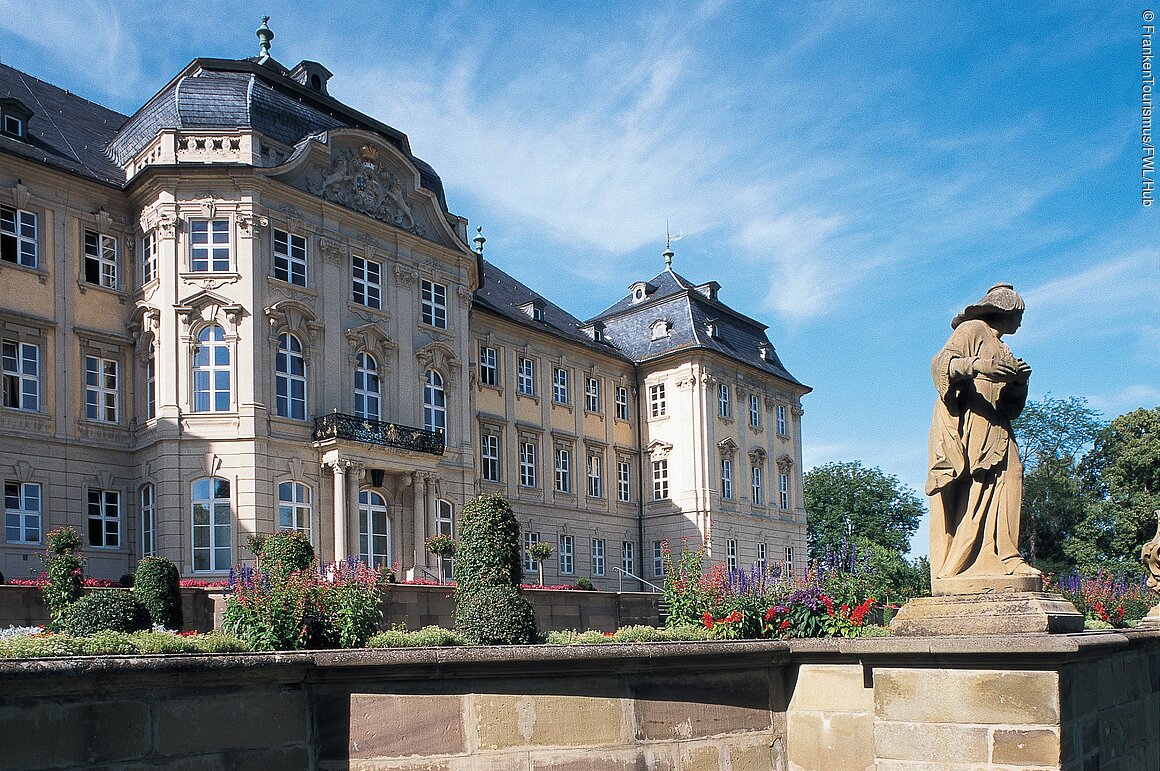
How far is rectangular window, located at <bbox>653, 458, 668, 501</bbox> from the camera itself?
49156 millimetres

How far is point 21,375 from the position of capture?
2823cm

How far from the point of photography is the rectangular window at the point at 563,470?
1772 inches

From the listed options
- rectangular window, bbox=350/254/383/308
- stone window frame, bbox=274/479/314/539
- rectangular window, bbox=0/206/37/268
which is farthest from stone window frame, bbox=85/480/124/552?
rectangular window, bbox=350/254/383/308

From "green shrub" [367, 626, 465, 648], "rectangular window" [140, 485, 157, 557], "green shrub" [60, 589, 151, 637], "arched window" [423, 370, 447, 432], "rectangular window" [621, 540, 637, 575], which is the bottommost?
"rectangular window" [621, 540, 637, 575]

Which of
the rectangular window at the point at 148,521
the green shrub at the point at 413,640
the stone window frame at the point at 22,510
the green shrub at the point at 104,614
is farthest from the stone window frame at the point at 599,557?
the green shrub at the point at 413,640

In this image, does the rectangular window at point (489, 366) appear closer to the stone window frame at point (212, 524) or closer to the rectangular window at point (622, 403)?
the rectangular window at point (622, 403)

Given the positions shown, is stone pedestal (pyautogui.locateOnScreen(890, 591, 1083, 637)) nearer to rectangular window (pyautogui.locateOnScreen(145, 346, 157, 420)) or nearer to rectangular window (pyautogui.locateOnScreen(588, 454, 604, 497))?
rectangular window (pyautogui.locateOnScreen(145, 346, 157, 420))

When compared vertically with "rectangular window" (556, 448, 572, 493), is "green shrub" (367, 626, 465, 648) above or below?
below

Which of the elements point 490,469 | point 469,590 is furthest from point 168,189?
point 469,590

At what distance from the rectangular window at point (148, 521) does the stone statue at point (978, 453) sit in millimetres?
25612

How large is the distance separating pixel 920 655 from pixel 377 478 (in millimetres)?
27147

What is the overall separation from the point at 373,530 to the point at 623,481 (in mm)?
18010

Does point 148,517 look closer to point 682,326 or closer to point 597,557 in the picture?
point 597,557

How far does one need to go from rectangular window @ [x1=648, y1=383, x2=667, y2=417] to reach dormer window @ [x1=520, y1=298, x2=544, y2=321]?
6.69 metres
